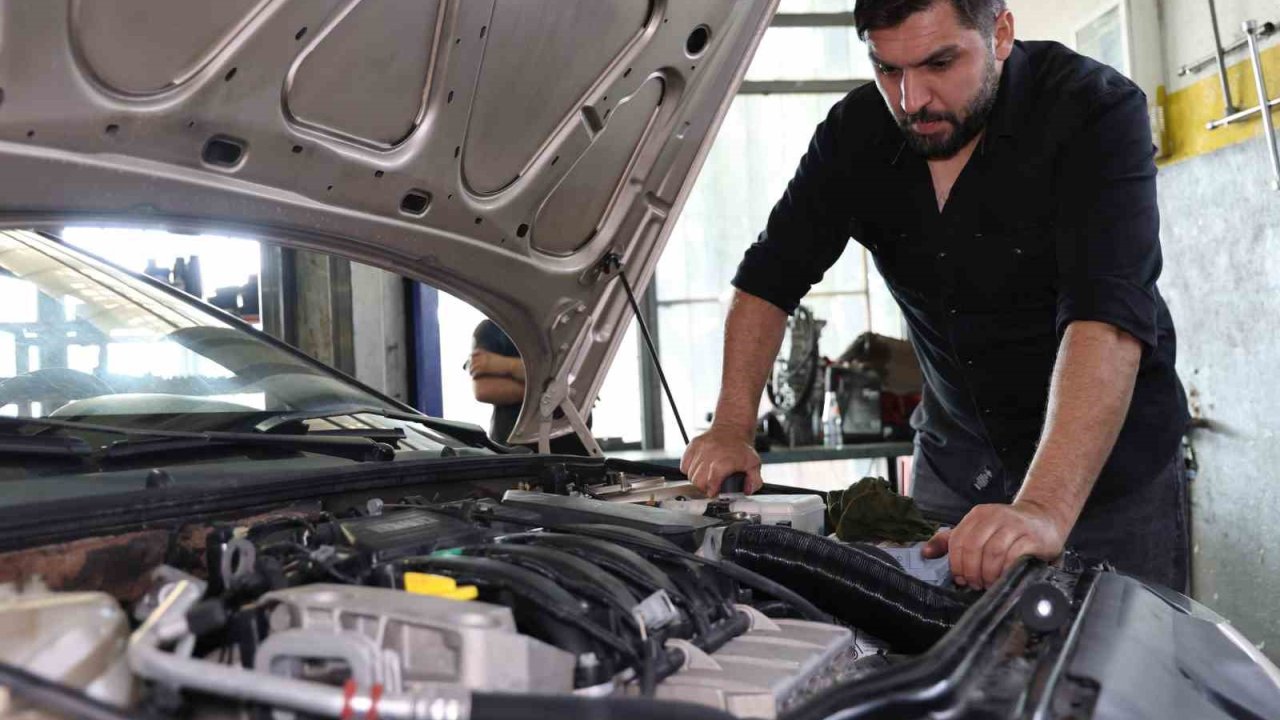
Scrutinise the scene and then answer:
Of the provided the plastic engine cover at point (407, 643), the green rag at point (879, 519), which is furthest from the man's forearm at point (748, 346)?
the plastic engine cover at point (407, 643)

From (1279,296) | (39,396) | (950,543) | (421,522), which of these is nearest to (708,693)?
(421,522)

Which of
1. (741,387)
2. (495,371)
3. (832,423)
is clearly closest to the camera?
(741,387)

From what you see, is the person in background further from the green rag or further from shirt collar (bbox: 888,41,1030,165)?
the green rag

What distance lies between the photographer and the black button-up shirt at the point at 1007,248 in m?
1.84

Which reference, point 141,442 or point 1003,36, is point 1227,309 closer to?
point 1003,36

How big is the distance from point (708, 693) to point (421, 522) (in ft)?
1.38

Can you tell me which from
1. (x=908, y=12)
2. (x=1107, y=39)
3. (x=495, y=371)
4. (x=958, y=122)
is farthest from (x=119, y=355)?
(x=1107, y=39)

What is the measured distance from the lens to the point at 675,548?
4.29 ft

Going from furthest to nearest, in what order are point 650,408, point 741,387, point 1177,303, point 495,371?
point 650,408 < point 1177,303 < point 495,371 < point 741,387

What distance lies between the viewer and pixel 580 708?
0.84m

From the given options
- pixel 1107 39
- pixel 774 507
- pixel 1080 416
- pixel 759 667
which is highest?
pixel 1107 39

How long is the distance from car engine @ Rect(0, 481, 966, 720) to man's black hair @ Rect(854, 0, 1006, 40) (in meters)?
0.91

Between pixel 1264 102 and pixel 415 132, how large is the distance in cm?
354

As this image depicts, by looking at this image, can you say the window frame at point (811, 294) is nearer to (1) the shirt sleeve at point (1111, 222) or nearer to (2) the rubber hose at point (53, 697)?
(1) the shirt sleeve at point (1111, 222)
